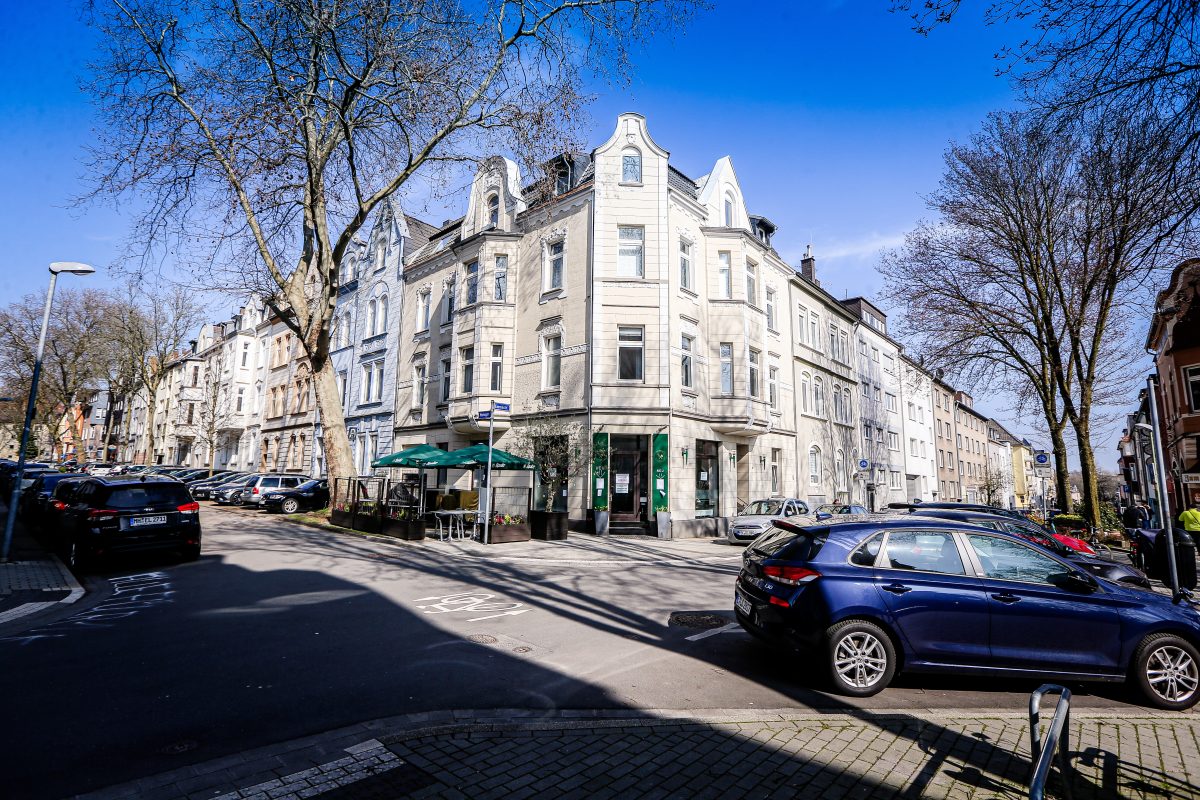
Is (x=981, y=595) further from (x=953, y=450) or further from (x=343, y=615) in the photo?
(x=953, y=450)

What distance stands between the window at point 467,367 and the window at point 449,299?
3.01m

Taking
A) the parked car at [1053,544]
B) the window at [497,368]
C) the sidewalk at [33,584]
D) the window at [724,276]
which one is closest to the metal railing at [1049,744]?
the parked car at [1053,544]

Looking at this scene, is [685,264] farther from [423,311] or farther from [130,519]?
[130,519]

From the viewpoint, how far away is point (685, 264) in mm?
23047

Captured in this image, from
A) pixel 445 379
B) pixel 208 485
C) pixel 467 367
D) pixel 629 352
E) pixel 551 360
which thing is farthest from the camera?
pixel 208 485

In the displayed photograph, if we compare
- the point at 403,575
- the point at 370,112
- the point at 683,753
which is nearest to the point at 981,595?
the point at 683,753

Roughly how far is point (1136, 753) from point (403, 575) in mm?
9885

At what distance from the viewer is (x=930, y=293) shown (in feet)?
69.8

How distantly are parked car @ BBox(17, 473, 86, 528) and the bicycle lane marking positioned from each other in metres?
16.0

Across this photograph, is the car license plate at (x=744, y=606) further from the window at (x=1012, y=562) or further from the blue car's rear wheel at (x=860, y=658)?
the window at (x=1012, y=562)

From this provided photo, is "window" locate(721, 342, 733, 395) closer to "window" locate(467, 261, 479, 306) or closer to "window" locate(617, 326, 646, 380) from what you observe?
"window" locate(617, 326, 646, 380)

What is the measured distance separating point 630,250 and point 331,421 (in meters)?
11.9

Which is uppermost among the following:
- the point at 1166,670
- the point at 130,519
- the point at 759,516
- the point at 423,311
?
the point at 423,311

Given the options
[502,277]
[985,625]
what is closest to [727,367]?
[502,277]
